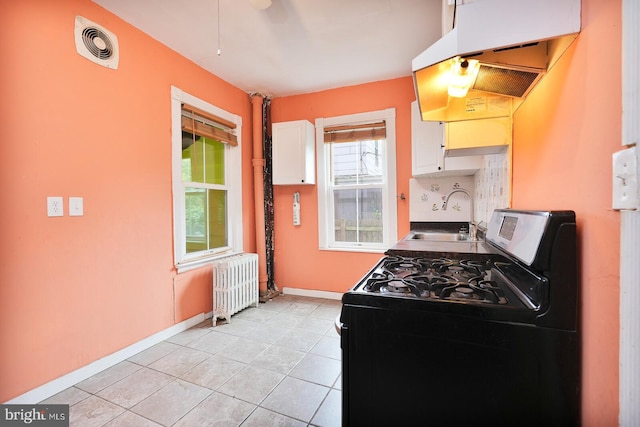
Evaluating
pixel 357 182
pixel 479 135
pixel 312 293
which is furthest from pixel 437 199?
pixel 312 293

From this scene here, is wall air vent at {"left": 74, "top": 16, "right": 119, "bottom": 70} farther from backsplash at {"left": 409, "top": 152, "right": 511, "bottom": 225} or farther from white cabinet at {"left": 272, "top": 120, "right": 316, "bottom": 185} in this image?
backsplash at {"left": 409, "top": 152, "right": 511, "bottom": 225}

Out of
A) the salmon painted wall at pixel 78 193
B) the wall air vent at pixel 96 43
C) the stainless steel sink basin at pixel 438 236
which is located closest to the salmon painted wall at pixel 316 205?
the stainless steel sink basin at pixel 438 236

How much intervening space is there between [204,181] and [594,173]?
10.3 feet

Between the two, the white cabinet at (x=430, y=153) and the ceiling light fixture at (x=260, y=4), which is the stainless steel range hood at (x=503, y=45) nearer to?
the white cabinet at (x=430, y=153)

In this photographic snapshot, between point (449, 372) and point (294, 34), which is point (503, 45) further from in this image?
point (294, 34)

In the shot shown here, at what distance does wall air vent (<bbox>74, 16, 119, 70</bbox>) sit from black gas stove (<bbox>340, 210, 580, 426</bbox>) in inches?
98.7

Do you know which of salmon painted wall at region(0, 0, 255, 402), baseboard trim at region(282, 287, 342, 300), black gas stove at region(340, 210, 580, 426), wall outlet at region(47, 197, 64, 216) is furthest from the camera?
baseboard trim at region(282, 287, 342, 300)

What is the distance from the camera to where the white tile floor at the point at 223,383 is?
157 centimetres

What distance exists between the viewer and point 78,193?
6.38ft

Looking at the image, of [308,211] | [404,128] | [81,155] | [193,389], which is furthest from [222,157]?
[193,389]

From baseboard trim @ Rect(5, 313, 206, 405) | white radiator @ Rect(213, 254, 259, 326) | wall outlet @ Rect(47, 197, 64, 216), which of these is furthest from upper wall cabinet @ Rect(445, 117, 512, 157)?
baseboard trim @ Rect(5, 313, 206, 405)

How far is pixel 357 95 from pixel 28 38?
9.53 feet

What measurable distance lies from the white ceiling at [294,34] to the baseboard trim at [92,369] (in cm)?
265

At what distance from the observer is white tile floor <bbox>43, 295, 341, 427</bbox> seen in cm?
157
